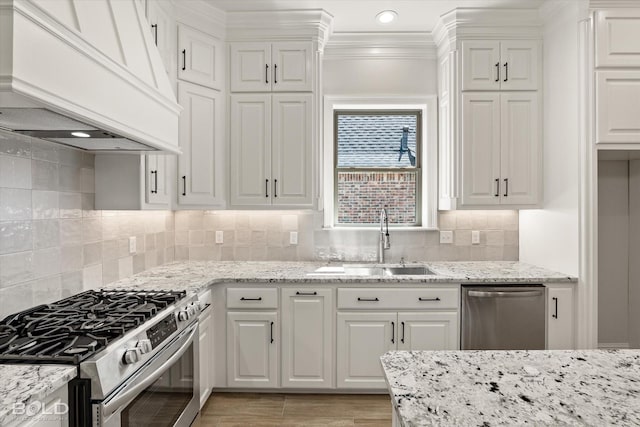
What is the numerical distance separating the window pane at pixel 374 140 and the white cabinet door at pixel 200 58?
1.14 metres

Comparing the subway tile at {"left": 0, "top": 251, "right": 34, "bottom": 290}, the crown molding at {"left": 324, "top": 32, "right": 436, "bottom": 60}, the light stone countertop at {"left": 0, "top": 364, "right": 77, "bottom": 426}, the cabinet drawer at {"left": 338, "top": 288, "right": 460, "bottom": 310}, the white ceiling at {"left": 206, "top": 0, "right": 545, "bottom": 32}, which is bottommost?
the cabinet drawer at {"left": 338, "top": 288, "right": 460, "bottom": 310}

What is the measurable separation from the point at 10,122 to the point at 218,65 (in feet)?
5.75

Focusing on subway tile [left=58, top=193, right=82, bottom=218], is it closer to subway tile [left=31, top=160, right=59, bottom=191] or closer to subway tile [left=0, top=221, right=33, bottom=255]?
subway tile [left=31, top=160, right=59, bottom=191]

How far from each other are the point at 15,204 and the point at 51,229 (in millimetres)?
253

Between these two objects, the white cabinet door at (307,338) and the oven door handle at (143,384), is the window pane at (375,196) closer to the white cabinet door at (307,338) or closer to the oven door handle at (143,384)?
the white cabinet door at (307,338)

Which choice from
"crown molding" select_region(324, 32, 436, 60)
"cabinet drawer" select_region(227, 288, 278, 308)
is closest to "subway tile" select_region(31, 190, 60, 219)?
"cabinet drawer" select_region(227, 288, 278, 308)

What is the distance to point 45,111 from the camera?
1.30 meters

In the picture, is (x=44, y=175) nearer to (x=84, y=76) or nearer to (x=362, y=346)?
(x=84, y=76)

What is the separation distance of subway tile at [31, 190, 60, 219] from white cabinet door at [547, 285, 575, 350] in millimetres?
3068

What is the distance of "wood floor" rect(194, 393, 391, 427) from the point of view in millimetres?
2461

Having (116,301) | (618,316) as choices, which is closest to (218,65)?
(116,301)

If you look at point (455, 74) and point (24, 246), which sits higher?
point (455, 74)

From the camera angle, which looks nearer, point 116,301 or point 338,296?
point 116,301

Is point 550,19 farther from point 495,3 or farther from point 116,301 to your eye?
point 116,301
